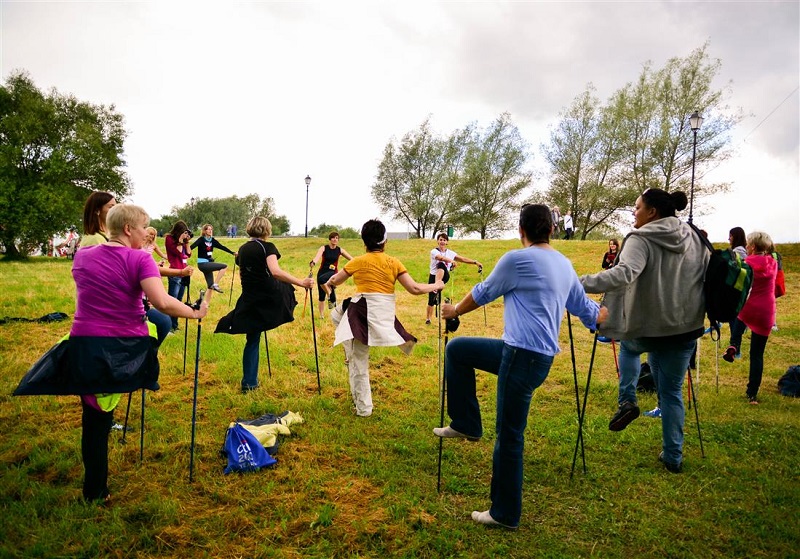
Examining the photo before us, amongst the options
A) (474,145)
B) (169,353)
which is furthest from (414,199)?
(169,353)

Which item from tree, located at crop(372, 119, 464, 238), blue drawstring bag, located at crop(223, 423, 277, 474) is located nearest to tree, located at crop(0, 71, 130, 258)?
tree, located at crop(372, 119, 464, 238)

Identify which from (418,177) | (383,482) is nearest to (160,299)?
(383,482)

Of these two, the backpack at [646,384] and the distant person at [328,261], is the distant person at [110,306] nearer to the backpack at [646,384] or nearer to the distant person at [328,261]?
the backpack at [646,384]

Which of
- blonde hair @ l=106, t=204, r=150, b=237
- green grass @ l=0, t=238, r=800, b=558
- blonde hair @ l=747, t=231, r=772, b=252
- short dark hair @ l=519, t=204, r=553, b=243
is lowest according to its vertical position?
green grass @ l=0, t=238, r=800, b=558

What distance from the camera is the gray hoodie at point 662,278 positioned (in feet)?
14.7

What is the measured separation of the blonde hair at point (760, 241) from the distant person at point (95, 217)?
8904 mm

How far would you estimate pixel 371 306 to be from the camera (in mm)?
5836

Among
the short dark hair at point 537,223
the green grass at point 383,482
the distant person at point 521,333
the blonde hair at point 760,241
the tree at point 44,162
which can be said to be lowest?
the green grass at point 383,482

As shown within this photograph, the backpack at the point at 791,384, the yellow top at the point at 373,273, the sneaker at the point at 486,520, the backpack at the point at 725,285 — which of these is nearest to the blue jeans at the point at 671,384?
the backpack at the point at 725,285

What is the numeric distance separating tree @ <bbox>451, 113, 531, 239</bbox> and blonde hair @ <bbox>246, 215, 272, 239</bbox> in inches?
1551

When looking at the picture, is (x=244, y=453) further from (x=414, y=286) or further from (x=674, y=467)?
(x=674, y=467)

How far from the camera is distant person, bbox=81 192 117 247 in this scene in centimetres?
416

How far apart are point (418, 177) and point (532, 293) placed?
4585cm

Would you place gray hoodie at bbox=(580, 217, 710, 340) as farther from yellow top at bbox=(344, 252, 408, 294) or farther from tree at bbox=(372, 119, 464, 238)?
tree at bbox=(372, 119, 464, 238)
